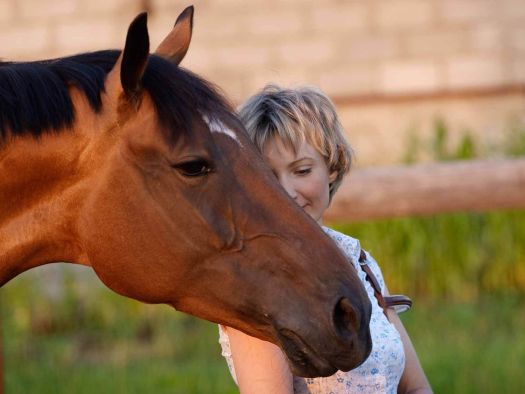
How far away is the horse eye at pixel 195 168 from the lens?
2609 mm

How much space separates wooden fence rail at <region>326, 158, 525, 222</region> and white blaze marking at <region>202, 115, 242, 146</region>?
9.81 feet

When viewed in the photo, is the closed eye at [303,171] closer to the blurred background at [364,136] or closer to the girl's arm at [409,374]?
the girl's arm at [409,374]

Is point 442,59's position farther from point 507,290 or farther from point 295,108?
point 295,108

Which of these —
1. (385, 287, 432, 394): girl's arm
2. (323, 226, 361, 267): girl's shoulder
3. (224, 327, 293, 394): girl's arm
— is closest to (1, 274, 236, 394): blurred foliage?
(385, 287, 432, 394): girl's arm

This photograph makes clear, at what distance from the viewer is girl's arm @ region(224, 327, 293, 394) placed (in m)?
2.65

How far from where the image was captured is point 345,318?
2.53 meters

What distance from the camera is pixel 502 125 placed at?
8.66 m

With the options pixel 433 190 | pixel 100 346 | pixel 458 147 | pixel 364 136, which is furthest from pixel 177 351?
pixel 364 136

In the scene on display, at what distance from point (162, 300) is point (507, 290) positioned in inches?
207

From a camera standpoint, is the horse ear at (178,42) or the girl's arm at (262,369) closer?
the girl's arm at (262,369)

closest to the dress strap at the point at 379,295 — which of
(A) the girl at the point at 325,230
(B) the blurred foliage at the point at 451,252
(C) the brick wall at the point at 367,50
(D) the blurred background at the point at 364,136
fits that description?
(A) the girl at the point at 325,230

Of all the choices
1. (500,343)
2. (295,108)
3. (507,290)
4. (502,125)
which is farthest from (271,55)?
(295,108)

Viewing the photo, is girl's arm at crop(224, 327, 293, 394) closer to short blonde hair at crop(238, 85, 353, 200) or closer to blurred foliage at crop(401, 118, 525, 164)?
short blonde hair at crop(238, 85, 353, 200)

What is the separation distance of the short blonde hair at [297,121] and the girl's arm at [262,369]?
0.52 meters
